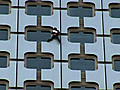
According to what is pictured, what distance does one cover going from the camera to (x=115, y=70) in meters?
51.8

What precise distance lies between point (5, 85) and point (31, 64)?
1.99 m

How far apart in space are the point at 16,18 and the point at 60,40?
114 inches

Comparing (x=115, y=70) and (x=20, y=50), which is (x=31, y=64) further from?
(x=115, y=70)

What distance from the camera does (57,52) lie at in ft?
170

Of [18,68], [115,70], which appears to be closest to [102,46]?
[115,70]

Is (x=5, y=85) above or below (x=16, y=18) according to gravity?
below

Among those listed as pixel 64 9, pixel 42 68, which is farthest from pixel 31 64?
pixel 64 9

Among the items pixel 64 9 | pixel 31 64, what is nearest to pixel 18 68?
pixel 31 64

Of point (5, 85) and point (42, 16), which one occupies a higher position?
point (42, 16)

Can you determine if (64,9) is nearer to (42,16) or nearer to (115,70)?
(42,16)

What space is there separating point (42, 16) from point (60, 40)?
199 centimetres

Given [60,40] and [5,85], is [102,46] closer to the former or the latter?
[60,40]

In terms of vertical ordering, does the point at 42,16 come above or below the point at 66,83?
above

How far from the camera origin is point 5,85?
50.9 metres
